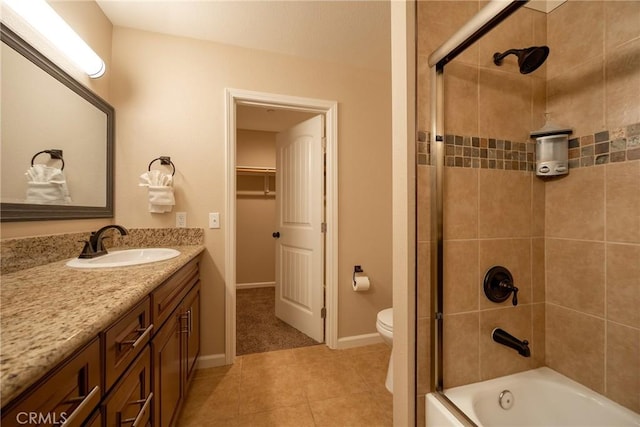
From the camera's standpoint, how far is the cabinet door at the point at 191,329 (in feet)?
4.69

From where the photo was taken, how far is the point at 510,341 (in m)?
1.00

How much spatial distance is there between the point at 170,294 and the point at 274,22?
1.82m

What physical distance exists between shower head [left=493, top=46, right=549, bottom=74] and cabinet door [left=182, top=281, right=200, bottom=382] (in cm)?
195

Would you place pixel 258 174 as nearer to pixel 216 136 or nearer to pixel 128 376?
pixel 216 136

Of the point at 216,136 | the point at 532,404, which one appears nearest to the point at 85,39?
the point at 216,136

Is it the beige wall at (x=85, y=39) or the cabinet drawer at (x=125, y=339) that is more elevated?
the beige wall at (x=85, y=39)

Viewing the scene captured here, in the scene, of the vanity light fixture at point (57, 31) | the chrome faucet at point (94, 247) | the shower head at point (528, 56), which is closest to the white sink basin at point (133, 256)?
the chrome faucet at point (94, 247)

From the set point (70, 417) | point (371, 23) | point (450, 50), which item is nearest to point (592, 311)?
point (450, 50)

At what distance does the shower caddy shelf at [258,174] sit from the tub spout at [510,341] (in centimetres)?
323

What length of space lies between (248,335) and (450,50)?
251 cm

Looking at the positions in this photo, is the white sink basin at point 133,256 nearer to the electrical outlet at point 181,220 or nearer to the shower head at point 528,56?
the electrical outlet at point 181,220

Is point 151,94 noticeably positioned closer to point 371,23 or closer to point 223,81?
point 223,81

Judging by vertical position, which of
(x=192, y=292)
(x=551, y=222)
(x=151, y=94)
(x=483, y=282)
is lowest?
(x=192, y=292)

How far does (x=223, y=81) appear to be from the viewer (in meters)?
1.90
